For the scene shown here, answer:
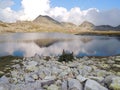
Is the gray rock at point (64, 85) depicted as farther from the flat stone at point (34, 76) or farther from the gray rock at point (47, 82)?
the flat stone at point (34, 76)

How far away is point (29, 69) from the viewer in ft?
76.0

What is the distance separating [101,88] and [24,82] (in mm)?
6620

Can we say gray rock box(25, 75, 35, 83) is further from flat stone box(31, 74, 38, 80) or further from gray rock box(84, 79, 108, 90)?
gray rock box(84, 79, 108, 90)

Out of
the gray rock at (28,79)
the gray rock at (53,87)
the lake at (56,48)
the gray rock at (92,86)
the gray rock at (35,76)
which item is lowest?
the lake at (56,48)

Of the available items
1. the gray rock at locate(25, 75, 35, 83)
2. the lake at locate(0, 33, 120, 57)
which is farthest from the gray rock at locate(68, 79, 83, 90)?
the lake at locate(0, 33, 120, 57)

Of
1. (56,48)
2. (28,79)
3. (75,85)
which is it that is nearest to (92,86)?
(75,85)

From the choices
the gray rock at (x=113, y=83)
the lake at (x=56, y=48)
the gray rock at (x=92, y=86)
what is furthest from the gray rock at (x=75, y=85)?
the lake at (x=56, y=48)

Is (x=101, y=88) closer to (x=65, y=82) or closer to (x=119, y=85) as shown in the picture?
(x=119, y=85)

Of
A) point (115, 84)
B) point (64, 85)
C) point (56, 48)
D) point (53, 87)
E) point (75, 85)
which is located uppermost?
point (115, 84)

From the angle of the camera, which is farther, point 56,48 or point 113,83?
point 56,48

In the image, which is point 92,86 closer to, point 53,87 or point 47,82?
point 53,87

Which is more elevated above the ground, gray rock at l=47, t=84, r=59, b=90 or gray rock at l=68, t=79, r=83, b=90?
gray rock at l=68, t=79, r=83, b=90

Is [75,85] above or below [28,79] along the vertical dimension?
above

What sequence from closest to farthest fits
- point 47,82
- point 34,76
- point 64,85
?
point 64,85, point 47,82, point 34,76
